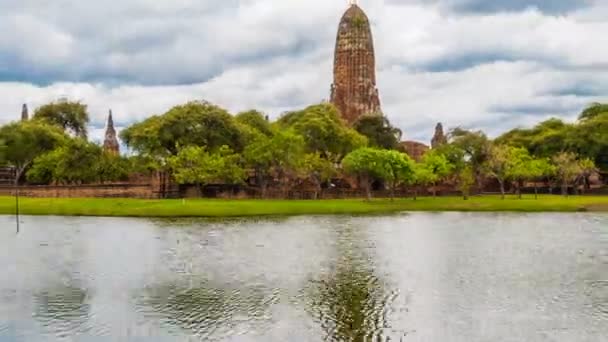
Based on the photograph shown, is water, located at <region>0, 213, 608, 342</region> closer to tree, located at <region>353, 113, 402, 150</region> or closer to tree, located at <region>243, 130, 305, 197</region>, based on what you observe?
tree, located at <region>243, 130, 305, 197</region>

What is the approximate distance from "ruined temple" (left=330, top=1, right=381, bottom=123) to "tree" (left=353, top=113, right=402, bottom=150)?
50.0 feet

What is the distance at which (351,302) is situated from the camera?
2108 cm

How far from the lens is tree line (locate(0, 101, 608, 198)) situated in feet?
253

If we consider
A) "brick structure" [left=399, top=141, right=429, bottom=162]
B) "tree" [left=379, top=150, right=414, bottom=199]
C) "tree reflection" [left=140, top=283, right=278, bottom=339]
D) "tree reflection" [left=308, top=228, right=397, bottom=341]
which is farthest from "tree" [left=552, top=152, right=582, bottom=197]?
"tree reflection" [left=140, top=283, right=278, bottom=339]

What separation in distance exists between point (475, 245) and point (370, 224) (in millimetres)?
14179

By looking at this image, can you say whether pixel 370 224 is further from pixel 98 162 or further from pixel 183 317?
pixel 98 162

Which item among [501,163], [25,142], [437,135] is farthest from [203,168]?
[437,135]

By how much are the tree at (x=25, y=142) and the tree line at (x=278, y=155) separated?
0.42 feet

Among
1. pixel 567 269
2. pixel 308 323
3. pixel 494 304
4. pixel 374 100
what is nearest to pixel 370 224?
pixel 567 269

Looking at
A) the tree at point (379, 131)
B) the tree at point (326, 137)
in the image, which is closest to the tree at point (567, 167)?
the tree at point (326, 137)

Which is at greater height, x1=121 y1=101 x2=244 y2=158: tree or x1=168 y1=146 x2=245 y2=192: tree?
x1=121 y1=101 x2=244 y2=158: tree

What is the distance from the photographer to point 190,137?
86250 millimetres

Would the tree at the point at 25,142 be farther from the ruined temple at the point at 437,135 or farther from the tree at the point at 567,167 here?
the ruined temple at the point at 437,135

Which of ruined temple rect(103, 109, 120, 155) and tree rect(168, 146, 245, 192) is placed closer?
tree rect(168, 146, 245, 192)
